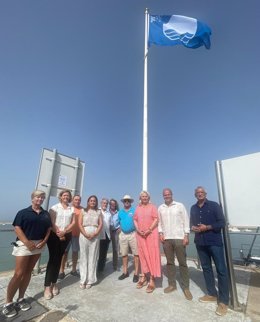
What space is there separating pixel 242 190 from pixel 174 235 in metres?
1.46

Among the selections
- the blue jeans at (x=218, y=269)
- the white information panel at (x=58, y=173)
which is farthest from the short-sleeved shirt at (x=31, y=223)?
the blue jeans at (x=218, y=269)

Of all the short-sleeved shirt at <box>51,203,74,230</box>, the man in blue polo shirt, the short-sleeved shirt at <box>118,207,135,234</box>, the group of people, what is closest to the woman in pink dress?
the group of people

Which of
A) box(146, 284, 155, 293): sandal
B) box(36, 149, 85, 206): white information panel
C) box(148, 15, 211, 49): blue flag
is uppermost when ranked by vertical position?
box(148, 15, 211, 49): blue flag

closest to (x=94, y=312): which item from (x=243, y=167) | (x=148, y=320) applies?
(x=148, y=320)

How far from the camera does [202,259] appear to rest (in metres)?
3.38

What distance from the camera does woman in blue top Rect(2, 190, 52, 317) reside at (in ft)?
9.33

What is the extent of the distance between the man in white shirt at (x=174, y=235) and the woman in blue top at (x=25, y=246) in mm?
2192

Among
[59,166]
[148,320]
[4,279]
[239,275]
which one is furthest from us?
[59,166]

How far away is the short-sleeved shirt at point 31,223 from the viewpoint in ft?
9.78

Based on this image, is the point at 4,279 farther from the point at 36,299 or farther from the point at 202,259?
the point at 202,259

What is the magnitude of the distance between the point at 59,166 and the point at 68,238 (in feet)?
7.40

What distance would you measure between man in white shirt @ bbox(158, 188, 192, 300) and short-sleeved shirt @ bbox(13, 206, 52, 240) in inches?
86.4

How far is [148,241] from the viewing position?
399cm

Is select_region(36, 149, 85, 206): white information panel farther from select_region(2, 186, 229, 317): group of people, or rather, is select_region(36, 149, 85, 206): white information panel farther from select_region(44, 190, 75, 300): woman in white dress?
select_region(44, 190, 75, 300): woman in white dress
